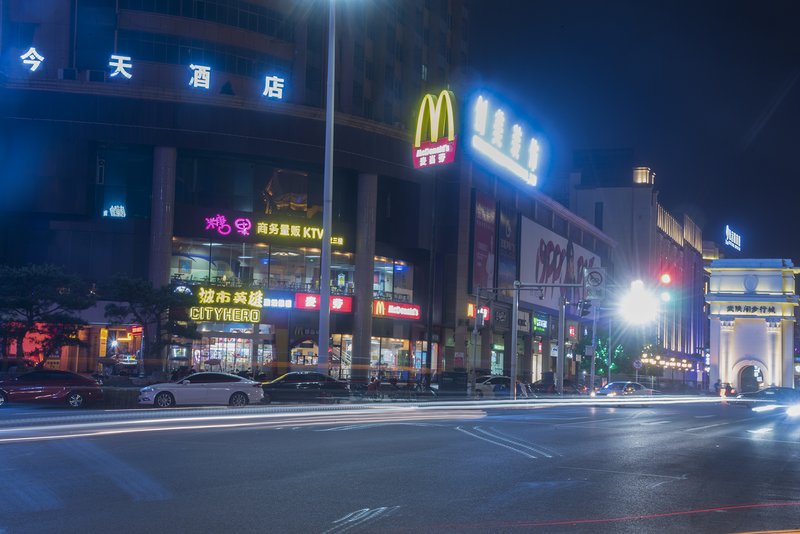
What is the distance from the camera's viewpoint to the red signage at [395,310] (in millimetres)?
59219

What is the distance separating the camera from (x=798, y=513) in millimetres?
11422

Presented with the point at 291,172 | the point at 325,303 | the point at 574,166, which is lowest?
the point at 325,303

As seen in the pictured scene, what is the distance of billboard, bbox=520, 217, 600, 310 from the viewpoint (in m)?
78.2

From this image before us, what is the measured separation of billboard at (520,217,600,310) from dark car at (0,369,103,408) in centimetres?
4460

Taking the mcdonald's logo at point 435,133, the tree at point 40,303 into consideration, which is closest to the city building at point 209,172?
the mcdonald's logo at point 435,133

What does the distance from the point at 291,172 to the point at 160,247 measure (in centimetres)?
1005

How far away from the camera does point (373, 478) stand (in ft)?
43.4

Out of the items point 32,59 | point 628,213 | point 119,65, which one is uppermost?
point 628,213

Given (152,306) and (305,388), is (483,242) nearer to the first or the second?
(152,306)

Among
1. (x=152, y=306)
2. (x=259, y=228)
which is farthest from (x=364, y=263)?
(x=152, y=306)

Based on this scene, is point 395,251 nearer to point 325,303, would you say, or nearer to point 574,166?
point 325,303

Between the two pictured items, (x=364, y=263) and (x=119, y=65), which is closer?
(x=119, y=65)

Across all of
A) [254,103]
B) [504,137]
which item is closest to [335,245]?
[254,103]

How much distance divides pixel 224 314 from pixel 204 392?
2148 cm
